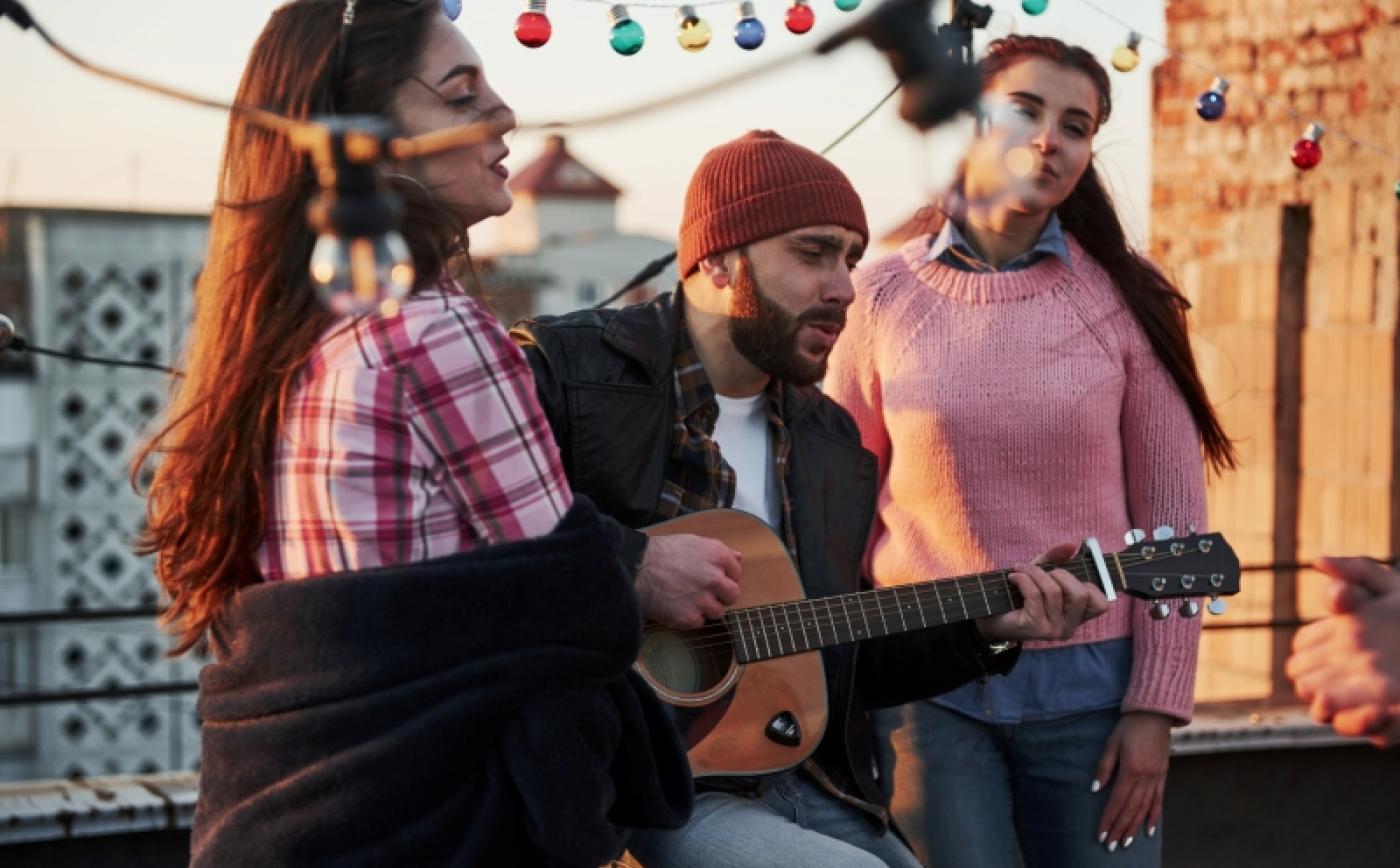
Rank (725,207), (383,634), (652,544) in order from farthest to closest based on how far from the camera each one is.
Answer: (725,207) → (652,544) → (383,634)

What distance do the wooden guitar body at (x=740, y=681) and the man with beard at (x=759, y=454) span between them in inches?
2.1

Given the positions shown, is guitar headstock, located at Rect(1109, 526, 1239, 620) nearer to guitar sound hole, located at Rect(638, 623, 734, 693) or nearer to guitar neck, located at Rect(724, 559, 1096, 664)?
guitar neck, located at Rect(724, 559, 1096, 664)

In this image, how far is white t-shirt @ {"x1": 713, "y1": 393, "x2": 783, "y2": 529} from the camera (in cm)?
299

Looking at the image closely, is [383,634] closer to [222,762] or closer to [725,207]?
[222,762]

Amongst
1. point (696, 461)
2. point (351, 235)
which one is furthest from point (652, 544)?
point (351, 235)

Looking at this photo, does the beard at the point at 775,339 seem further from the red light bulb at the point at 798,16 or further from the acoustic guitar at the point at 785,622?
the red light bulb at the point at 798,16

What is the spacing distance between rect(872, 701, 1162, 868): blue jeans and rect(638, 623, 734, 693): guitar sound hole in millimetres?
482

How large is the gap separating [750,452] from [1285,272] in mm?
4353

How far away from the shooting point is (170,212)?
58.2 ft

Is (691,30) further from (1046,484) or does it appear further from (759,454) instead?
(1046,484)

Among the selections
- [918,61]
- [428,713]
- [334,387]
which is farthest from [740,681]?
[918,61]

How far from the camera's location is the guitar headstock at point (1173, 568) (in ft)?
9.64

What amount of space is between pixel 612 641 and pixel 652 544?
2.27 ft

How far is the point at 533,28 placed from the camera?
9.41ft
